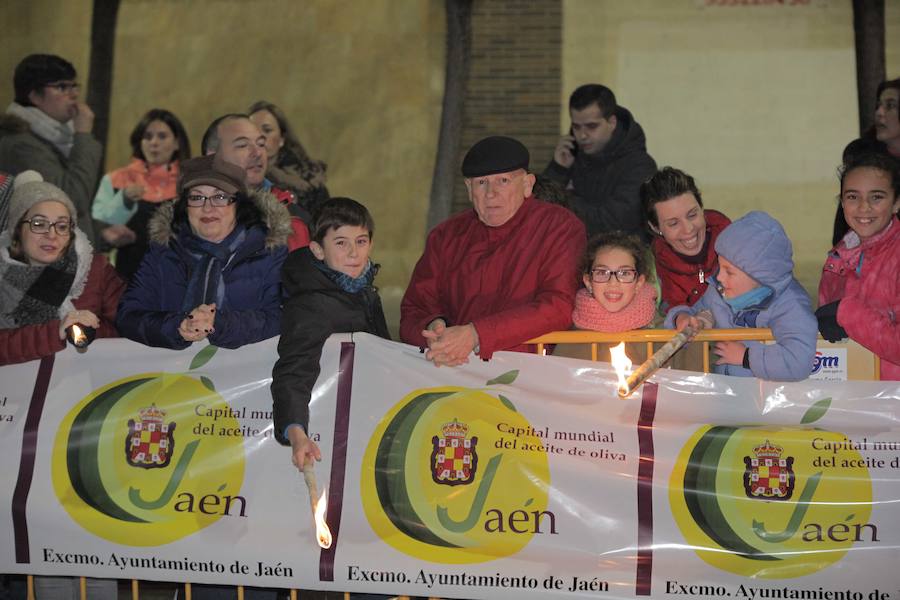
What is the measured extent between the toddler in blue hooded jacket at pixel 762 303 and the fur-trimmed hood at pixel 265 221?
1.83 meters

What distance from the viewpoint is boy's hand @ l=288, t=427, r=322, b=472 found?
490cm

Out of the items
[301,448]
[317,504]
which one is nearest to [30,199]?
[301,448]

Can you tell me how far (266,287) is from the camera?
5387 mm

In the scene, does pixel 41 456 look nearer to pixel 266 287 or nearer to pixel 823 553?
pixel 266 287

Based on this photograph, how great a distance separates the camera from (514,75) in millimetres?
11461

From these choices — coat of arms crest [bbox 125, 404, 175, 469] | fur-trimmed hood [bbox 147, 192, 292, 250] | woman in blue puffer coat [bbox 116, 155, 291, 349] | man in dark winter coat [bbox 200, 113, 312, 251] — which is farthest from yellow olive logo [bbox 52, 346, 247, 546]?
man in dark winter coat [bbox 200, 113, 312, 251]

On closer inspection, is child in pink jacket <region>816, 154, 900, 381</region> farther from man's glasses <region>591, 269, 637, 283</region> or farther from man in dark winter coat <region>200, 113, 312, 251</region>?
man in dark winter coat <region>200, 113, 312, 251</region>

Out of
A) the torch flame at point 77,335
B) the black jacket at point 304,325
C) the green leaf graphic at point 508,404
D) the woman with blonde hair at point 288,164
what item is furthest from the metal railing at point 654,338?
the woman with blonde hair at point 288,164

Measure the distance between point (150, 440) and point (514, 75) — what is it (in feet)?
23.4

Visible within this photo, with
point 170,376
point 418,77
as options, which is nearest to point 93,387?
point 170,376

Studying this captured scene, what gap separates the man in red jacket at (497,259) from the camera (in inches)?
208

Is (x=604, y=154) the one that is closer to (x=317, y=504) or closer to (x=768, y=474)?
(x=768, y=474)

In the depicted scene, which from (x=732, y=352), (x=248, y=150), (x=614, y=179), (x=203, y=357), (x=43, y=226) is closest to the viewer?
(x=732, y=352)

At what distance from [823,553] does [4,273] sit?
3.74 m
